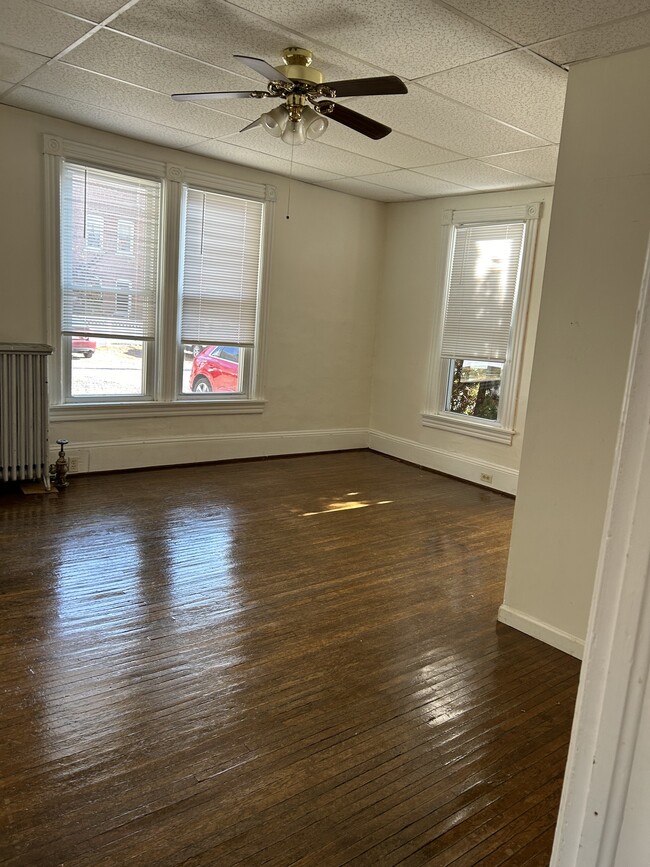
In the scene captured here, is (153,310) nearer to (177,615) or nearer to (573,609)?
(177,615)

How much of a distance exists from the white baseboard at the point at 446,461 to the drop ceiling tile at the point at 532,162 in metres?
2.61

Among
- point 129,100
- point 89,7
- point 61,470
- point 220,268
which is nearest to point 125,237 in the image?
point 220,268

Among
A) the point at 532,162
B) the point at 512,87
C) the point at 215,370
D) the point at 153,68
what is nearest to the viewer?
the point at 512,87

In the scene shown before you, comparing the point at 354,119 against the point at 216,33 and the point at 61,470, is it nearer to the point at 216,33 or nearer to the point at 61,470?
the point at 216,33

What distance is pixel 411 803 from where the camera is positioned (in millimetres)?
2039

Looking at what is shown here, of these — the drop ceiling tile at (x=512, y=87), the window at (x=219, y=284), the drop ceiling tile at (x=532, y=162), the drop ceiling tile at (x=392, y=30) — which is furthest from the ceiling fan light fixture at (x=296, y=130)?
the window at (x=219, y=284)

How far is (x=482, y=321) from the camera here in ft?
20.1

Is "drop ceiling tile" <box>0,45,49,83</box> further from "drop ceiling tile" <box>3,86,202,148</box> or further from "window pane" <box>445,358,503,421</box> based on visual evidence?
"window pane" <box>445,358,503,421</box>

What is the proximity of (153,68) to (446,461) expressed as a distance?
4.45 metres

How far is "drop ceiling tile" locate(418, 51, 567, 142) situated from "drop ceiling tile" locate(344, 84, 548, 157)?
0.12 m

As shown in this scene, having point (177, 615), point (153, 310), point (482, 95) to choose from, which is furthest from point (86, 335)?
point (482, 95)

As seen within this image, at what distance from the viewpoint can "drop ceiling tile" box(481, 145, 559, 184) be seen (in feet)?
14.9

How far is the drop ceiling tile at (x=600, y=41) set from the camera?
2596mm

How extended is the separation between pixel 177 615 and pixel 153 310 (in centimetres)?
333
